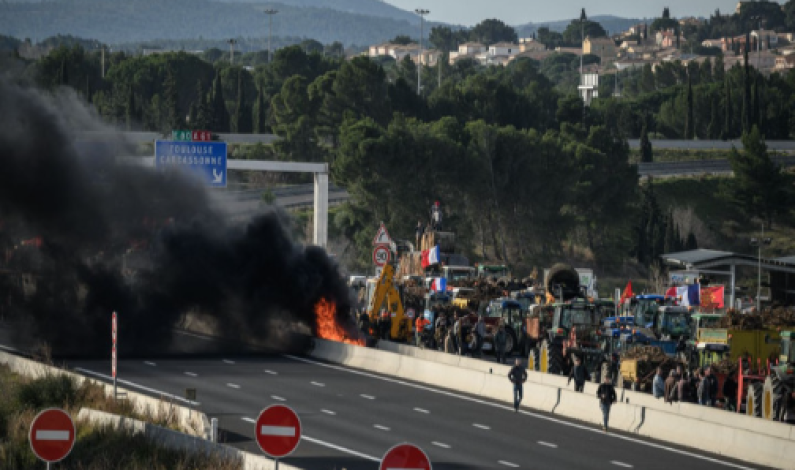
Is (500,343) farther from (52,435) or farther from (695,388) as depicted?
(52,435)

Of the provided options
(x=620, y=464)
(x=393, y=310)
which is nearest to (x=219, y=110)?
(x=393, y=310)

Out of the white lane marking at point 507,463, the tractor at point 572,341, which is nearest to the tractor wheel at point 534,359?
the tractor at point 572,341

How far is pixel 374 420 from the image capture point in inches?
1287

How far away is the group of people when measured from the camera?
31984 millimetres

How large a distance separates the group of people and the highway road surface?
1573 millimetres

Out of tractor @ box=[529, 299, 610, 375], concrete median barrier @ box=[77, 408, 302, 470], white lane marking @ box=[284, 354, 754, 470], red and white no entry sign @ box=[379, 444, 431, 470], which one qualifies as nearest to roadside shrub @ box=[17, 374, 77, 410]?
concrete median barrier @ box=[77, 408, 302, 470]

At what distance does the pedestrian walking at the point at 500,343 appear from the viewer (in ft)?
138

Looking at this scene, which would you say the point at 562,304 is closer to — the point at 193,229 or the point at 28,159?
the point at 193,229

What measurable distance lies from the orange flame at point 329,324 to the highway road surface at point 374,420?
98.7 inches

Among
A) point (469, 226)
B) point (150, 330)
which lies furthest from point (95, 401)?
point (469, 226)

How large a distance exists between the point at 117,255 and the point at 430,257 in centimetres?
1808

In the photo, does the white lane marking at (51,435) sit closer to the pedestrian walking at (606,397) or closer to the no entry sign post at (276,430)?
the no entry sign post at (276,430)

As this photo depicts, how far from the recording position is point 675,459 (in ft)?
92.9

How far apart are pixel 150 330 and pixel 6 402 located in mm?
13969
